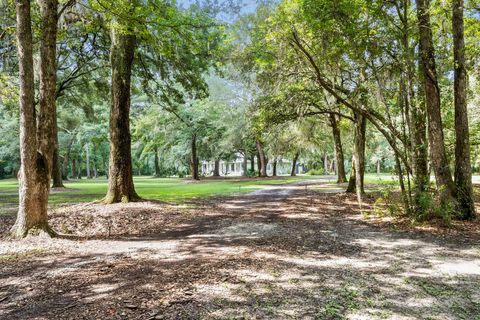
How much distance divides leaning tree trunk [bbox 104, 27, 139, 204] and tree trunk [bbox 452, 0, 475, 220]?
9904 millimetres

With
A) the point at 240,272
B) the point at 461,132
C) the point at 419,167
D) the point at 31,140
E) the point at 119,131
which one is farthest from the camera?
the point at 119,131

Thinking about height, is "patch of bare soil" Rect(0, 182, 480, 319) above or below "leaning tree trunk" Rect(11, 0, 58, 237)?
below

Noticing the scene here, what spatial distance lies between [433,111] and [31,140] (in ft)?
31.3

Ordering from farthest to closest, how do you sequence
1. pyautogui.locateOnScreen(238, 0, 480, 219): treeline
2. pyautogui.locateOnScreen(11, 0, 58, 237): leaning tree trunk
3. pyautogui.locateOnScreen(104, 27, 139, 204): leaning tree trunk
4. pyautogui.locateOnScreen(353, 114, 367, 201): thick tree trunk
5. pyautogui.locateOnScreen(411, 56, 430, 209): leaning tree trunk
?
1. pyautogui.locateOnScreen(104, 27, 139, 204): leaning tree trunk
2. pyautogui.locateOnScreen(353, 114, 367, 201): thick tree trunk
3. pyautogui.locateOnScreen(238, 0, 480, 219): treeline
4. pyautogui.locateOnScreen(411, 56, 430, 209): leaning tree trunk
5. pyautogui.locateOnScreen(11, 0, 58, 237): leaning tree trunk

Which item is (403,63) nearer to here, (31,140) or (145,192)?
(31,140)

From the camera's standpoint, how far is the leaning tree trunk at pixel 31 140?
637cm

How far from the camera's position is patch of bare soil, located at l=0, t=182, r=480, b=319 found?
3314 millimetres

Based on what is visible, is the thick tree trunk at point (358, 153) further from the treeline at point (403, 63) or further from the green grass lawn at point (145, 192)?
the green grass lawn at point (145, 192)

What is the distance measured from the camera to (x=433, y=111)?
8531 mm

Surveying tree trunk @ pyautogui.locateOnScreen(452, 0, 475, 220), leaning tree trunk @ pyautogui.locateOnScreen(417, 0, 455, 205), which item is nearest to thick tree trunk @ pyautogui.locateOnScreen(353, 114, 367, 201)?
leaning tree trunk @ pyautogui.locateOnScreen(417, 0, 455, 205)

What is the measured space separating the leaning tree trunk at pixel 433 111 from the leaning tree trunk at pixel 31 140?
904 centimetres

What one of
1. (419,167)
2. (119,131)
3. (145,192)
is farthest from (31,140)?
(145,192)

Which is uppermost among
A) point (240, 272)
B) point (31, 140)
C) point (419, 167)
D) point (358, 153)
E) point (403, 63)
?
point (403, 63)

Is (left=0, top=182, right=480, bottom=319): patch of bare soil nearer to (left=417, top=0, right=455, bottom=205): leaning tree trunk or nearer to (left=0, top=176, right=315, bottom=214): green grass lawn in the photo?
(left=417, top=0, right=455, bottom=205): leaning tree trunk
